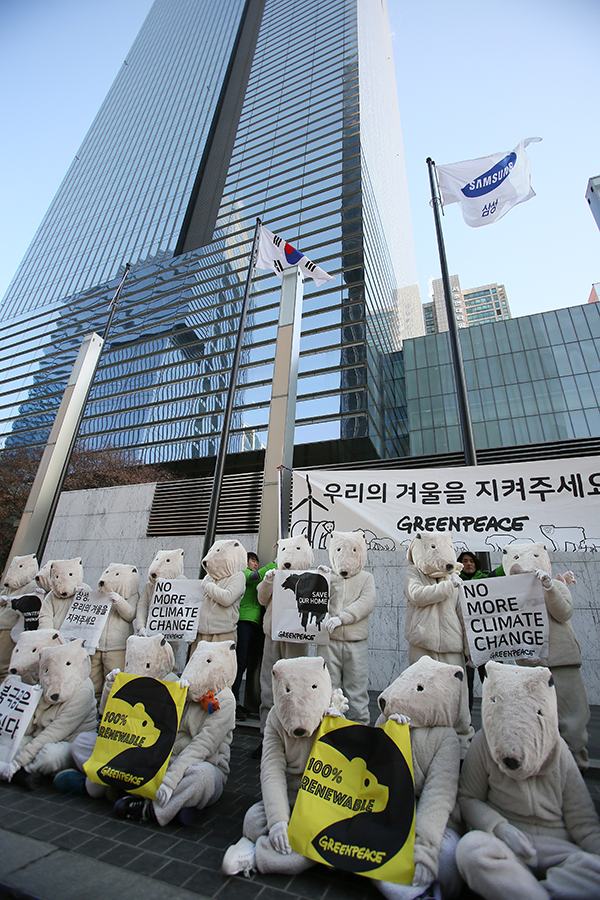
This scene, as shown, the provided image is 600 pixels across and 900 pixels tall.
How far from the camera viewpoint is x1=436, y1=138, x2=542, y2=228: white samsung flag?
26.5 ft

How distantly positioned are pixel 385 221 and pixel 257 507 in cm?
4799

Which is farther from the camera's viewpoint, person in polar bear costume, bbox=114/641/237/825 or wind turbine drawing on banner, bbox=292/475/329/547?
wind turbine drawing on banner, bbox=292/475/329/547

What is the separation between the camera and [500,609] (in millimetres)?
3508

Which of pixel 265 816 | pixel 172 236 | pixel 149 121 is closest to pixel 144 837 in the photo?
pixel 265 816

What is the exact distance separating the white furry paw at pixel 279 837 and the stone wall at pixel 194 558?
4950mm

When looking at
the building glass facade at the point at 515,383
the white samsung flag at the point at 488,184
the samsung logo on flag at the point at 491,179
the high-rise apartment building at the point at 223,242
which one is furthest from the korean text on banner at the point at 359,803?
the building glass facade at the point at 515,383

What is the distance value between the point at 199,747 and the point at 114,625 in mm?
2299

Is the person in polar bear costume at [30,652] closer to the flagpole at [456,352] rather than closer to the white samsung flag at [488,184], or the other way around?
the flagpole at [456,352]

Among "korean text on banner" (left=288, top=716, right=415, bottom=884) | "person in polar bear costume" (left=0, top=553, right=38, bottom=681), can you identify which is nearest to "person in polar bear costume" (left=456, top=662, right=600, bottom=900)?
"korean text on banner" (left=288, top=716, right=415, bottom=884)

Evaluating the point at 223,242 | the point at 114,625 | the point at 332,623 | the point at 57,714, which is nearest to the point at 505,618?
the point at 332,623

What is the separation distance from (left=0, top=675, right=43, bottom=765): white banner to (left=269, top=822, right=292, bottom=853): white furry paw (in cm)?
243

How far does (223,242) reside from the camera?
46438 millimetres

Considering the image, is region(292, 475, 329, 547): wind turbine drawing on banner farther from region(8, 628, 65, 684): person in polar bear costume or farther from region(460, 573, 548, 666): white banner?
region(8, 628, 65, 684): person in polar bear costume

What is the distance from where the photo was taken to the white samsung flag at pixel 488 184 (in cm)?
807
